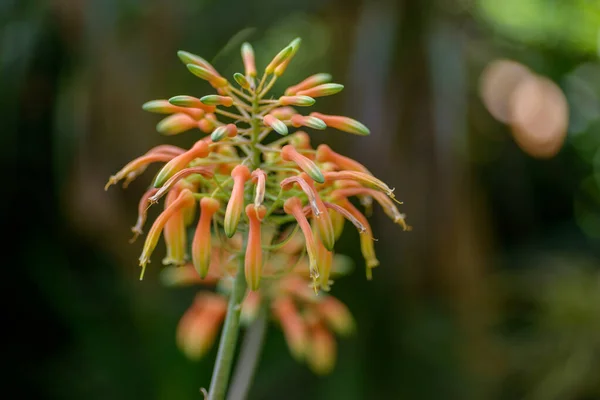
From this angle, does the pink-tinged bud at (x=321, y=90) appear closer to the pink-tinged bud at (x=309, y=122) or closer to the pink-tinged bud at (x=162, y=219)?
the pink-tinged bud at (x=309, y=122)

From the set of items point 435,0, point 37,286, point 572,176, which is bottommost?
point 37,286

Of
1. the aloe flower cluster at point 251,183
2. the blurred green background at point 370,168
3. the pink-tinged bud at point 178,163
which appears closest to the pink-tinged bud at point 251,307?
the aloe flower cluster at point 251,183

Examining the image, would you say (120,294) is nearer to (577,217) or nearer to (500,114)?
(500,114)

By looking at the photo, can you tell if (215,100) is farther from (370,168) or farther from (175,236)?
(370,168)

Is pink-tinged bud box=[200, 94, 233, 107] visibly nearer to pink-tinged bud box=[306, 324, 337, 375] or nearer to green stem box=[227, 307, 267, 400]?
green stem box=[227, 307, 267, 400]

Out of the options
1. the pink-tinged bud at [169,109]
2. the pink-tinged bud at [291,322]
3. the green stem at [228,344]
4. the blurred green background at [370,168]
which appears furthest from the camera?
the blurred green background at [370,168]

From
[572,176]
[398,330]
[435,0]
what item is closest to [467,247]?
[398,330]

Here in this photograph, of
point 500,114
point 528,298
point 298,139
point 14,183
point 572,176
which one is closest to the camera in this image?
point 298,139

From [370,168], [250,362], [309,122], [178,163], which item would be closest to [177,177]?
[178,163]
